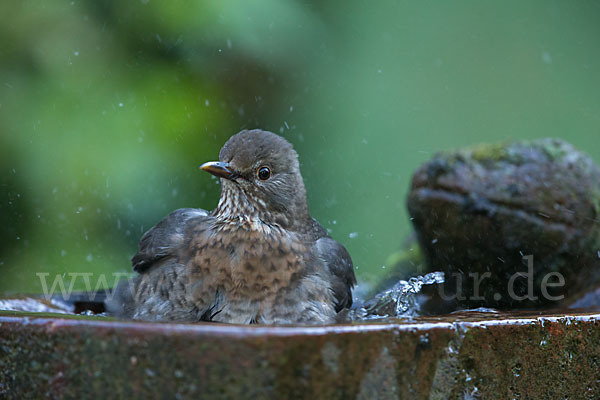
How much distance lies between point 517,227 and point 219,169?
1415 millimetres

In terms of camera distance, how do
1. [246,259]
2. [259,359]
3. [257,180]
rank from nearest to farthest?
1. [259,359]
2. [246,259]
3. [257,180]

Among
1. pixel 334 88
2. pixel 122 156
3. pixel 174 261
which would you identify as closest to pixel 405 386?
pixel 174 261

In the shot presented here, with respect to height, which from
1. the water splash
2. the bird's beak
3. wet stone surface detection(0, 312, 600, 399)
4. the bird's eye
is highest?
the bird's eye

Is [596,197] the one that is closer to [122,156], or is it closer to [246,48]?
[246,48]

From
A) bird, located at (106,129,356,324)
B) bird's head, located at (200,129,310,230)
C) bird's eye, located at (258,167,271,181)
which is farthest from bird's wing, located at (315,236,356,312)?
bird's eye, located at (258,167,271,181)

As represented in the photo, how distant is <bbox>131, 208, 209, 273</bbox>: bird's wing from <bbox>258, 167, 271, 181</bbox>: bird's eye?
0.30 metres

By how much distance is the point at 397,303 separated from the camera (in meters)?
2.92

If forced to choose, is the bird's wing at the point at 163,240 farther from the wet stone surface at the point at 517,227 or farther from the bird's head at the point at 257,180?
the wet stone surface at the point at 517,227

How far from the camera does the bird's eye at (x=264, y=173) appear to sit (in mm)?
2881

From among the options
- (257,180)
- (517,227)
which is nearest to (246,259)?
(257,180)

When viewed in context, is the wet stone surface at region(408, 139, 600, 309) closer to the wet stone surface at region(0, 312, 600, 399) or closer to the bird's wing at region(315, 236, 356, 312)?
the bird's wing at region(315, 236, 356, 312)

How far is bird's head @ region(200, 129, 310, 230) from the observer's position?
9.20 ft

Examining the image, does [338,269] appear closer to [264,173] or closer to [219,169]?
[264,173]

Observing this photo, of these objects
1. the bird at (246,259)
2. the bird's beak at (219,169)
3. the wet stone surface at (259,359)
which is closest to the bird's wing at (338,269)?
the bird at (246,259)
